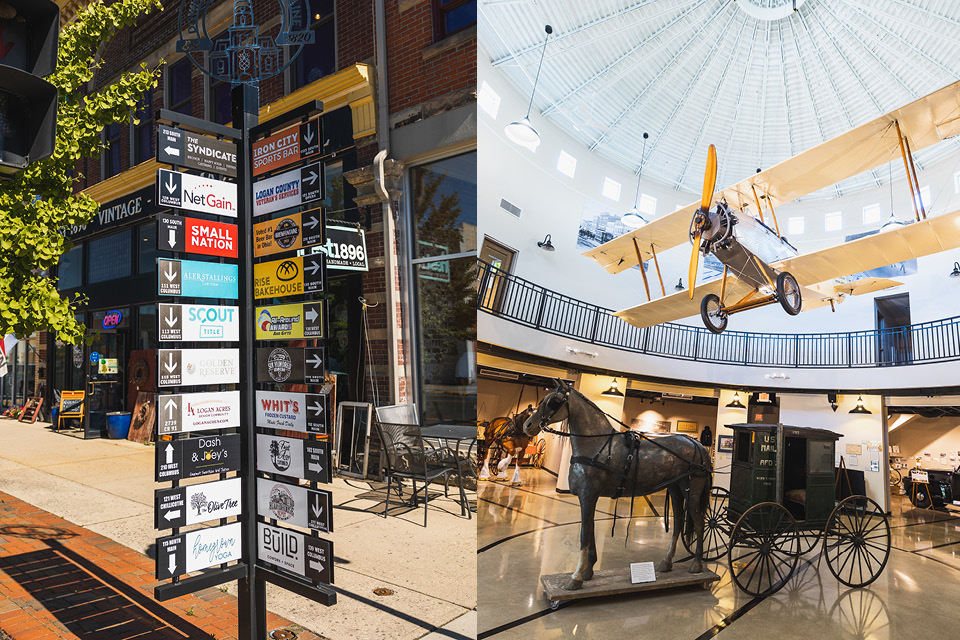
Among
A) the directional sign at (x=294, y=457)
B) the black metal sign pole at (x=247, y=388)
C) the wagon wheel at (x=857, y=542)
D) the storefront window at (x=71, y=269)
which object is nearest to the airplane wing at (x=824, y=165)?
the wagon wheel at (x=857, y=542)

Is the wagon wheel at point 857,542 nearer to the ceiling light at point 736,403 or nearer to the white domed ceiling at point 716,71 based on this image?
the ceiling light at point 736,403

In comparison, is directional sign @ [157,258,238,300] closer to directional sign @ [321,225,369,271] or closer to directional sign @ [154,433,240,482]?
directional sign @ [321,225,369,271]

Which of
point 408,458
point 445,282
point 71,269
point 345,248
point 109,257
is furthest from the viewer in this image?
point 71,269

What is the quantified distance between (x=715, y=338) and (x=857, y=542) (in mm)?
453

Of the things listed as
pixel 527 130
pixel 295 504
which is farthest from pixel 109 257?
pixel 527 130

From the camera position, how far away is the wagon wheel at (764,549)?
3.83ft

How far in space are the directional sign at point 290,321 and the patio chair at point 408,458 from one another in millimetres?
616

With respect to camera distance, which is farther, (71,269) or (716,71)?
(71,269)

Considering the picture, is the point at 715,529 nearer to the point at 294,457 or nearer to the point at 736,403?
the point at 736,403

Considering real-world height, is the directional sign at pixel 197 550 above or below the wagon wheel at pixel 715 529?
below

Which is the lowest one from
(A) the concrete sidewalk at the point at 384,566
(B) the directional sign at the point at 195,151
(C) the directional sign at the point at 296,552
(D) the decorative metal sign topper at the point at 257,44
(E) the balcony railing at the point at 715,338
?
(A) the concrete sidewalk at the point at 384,566

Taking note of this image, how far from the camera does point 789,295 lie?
1.21 metres

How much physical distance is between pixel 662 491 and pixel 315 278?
1.90 metres

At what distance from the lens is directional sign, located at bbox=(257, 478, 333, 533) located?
8.79ft
